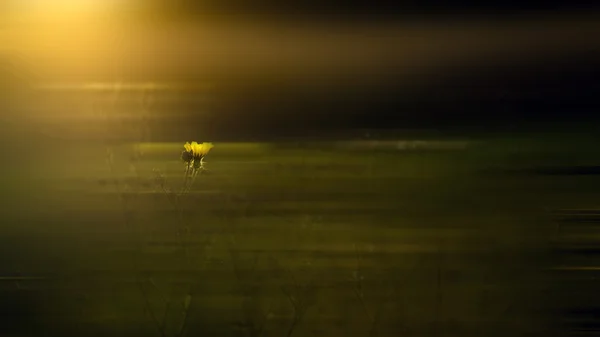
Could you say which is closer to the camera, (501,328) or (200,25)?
(501,328)

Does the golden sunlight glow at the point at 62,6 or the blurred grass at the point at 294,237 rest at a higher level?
the golden sunlight glow at the point at 62,6

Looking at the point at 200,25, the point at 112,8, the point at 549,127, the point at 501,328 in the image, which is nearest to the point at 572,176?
the point at 549,127

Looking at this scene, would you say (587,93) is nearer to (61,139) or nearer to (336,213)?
(336,213)

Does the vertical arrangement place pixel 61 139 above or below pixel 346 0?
below

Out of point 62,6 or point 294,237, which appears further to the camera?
point 62,6

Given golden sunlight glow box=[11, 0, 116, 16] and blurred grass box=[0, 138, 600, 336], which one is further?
golden sunlight glow box=[11, 0, 116, 16]

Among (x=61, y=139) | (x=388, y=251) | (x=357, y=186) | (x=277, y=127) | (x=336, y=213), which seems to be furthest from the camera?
(x=277, y=127)

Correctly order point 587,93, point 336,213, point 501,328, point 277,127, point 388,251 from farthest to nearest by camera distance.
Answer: point 587,93 → point 277,127 → point 336,213 → point 388,251 → point 501,328

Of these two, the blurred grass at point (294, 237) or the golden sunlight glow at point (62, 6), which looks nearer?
the blurred grass at point (294, 237)

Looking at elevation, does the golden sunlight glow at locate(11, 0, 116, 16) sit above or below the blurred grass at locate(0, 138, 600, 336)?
above

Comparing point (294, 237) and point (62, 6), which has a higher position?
point (62, 6)

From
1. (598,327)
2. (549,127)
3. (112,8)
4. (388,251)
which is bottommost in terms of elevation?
(598,327)
